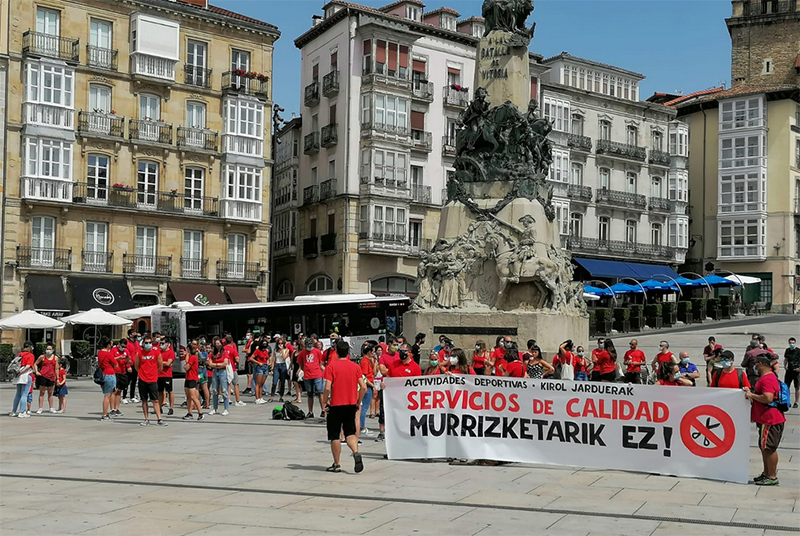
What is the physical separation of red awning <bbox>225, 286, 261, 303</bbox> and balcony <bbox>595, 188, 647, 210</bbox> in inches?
986

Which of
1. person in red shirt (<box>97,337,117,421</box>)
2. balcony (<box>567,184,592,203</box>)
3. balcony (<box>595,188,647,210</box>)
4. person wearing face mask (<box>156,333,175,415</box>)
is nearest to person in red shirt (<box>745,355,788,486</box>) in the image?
person wearing face mask (<box>156,333,175,415</box>)

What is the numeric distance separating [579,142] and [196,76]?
82.8ft

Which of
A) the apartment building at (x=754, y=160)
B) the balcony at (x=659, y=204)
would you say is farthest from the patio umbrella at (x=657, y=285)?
the balcony at (x=659, y=204)

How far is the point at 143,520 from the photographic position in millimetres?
9227

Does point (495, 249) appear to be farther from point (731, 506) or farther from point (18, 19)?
point (18, 19)

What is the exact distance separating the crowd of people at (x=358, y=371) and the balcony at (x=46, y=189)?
20623mm

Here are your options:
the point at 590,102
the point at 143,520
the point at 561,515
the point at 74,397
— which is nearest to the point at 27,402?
the point at 74,397

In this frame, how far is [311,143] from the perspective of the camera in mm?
55219

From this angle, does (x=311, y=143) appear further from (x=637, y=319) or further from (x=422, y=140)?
(x=637, y=319)

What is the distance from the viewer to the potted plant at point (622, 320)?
4494 centimetres

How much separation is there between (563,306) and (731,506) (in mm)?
14653

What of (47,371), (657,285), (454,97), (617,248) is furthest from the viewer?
(617,248)

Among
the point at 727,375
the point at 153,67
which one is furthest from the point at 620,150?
the point at 727,375

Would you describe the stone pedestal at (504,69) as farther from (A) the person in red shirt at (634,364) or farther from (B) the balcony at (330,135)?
(B) the balcony at (330,135)
